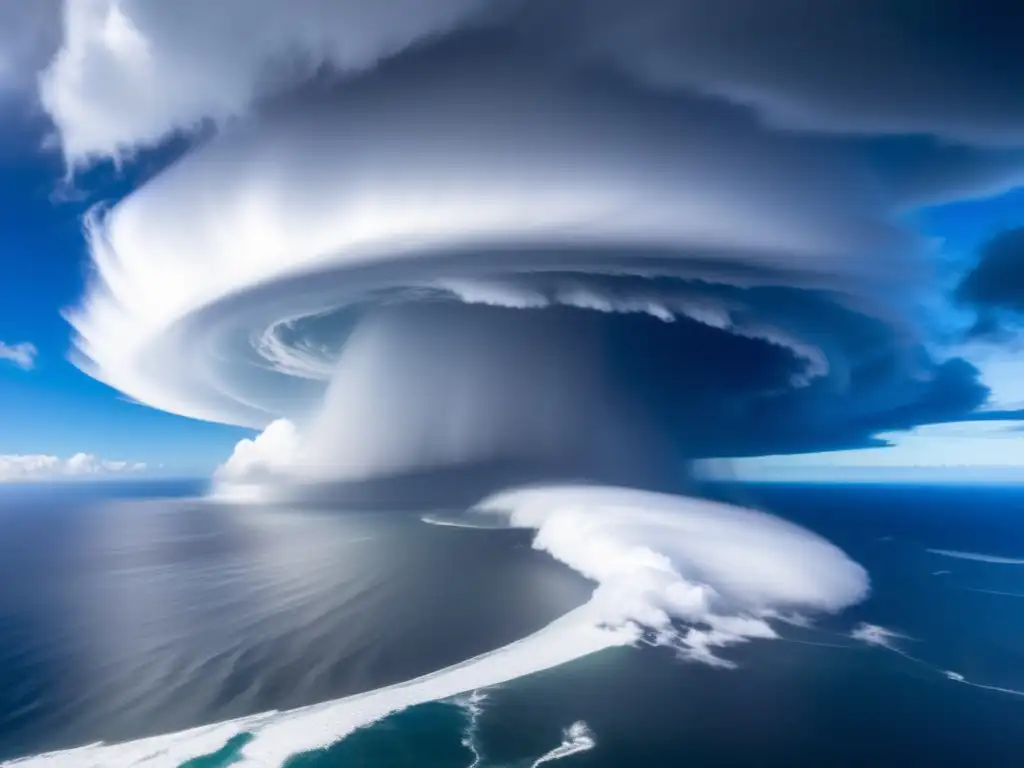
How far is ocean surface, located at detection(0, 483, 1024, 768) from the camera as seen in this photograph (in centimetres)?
1805

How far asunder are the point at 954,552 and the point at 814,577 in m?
40.7

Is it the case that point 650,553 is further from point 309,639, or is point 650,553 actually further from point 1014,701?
point 309,639

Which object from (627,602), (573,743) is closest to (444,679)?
(573,743)

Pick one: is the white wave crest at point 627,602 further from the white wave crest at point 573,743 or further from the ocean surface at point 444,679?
the ocean surface at point 444,679

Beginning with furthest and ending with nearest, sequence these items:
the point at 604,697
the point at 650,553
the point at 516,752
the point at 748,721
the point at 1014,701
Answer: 1. the point at 650,553
2. the point at 1014,701
3. the point at 604,697
4. the point at 748,721
5. the point at 516,752

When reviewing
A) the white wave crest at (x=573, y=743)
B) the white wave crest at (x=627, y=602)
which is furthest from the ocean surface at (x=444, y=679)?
the white wave crest at (x=627, y=602)

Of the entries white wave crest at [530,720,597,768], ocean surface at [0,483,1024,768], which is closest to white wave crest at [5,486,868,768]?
white wave crest at [530,720,597,768]

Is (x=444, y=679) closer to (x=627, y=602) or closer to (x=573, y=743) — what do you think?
(x=573, y=743)

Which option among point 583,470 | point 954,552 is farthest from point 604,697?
point 583,470

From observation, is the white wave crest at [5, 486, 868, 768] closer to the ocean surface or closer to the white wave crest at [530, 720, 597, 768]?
the white wave crest at [530, 720, 597, 768]

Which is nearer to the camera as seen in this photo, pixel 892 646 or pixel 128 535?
pixel 892 646

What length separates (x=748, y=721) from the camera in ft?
66.4

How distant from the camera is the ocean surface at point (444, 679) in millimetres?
18047

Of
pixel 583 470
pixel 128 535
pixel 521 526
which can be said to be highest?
pixel 583 470
